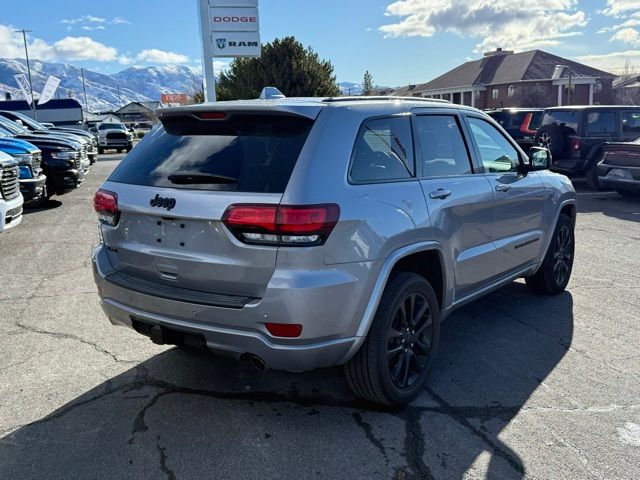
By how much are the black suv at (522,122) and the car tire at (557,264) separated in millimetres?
10366

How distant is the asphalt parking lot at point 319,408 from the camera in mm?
2830

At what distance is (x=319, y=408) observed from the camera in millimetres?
3391

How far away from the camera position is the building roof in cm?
5066

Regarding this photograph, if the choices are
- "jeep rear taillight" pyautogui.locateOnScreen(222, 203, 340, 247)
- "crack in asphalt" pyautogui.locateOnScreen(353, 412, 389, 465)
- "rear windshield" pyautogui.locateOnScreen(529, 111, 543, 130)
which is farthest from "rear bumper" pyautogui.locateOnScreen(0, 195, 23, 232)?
"rear windshield" pyautogui.locateOnScreen(529, 111, 543, 130)

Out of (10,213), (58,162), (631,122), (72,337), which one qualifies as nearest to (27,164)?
(58,162)

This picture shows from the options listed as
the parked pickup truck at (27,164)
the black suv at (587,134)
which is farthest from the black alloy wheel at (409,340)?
the black suv at (587,134)

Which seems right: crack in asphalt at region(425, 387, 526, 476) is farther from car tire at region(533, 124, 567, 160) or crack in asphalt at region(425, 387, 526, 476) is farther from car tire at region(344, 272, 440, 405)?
car tire at region(533, 124, 567, 160)

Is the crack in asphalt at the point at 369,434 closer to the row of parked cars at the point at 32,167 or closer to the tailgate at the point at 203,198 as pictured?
the tailgate at the point at 203,198

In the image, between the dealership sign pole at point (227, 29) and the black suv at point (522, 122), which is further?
the black suv at point (522, 122)

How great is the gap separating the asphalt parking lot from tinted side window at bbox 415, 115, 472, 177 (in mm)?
1412

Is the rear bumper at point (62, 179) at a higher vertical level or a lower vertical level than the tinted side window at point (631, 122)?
lower

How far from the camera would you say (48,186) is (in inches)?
462

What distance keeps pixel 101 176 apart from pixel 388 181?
16594mm

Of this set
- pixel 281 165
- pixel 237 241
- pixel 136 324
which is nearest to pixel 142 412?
pixel 136 324
